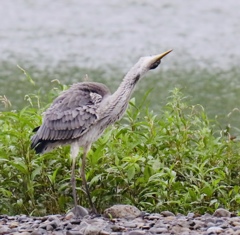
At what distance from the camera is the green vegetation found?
657 cm

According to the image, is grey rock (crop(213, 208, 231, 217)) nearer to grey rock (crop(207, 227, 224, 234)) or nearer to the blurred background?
grey rock (crop(207, 227, 224, 234))

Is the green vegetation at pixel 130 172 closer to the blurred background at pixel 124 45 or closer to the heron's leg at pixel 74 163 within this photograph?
the heron's leg at pixel 74 163

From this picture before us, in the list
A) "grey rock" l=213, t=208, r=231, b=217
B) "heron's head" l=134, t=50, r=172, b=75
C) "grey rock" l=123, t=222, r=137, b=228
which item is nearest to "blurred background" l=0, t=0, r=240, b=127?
"heron's head" l=134, t=50, r=172, b=75

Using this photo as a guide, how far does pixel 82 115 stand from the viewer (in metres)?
6.31

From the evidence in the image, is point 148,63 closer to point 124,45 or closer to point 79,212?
point 79,212

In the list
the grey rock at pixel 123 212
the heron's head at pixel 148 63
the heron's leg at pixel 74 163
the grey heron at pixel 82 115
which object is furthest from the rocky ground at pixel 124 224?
the heron's head at pixel 148 63

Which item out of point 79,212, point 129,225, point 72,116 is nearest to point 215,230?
point 129,225

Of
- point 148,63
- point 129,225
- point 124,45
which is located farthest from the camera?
point 124,45

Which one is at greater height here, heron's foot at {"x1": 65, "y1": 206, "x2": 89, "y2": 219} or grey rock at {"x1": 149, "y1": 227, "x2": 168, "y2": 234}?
grey rock at {"x1": 149, "y1": 227, "x2": 168, "y2": 234}

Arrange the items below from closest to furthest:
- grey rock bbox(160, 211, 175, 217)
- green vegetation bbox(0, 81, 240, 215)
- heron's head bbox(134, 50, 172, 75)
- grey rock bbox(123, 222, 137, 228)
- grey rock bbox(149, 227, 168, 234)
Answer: grey rock bbox(149, 227, 168, 234), grey rock bbox(123, 222, 137, 228), grey rock bbox(160, 211, 175, 217), heron's head bbox(134, 50, 172, 75), green vegetation bbox(0, 81, 240, 215)

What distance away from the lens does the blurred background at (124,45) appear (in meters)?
14.1

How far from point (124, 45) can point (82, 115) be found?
1205cm

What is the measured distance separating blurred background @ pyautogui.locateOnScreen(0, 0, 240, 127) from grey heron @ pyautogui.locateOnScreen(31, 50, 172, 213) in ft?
14.3

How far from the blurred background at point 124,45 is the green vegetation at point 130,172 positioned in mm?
3798
